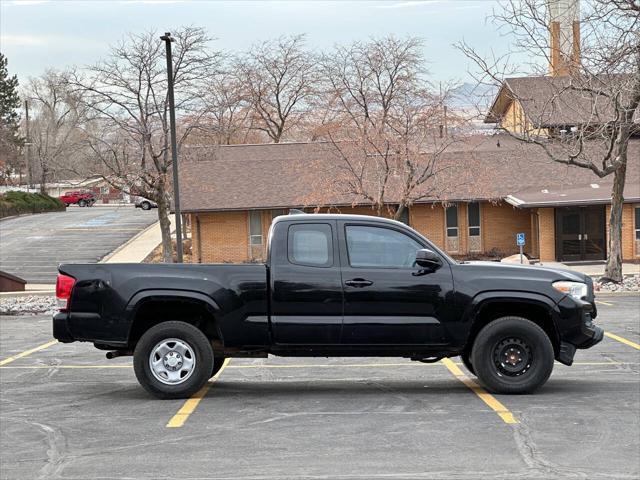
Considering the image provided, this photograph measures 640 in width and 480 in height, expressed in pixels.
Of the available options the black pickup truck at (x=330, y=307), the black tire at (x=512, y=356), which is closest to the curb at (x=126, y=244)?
the black pickup truck at (x=330, y=307)

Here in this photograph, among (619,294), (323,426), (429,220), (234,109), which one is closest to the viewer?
(323,426)

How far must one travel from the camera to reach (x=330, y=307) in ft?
30.9

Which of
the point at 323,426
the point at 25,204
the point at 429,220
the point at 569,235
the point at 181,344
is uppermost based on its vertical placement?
the point at 25,204

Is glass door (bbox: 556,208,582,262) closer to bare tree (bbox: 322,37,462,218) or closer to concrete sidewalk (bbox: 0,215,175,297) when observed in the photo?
bare tree (bbox: 322,37,462,218)

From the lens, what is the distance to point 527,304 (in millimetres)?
9656

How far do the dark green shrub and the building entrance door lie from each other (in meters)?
44.4

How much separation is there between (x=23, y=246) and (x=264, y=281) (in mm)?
42845

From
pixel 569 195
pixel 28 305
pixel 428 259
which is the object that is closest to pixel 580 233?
pixel 569 195

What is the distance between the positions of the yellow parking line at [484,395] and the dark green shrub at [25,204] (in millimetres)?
61779

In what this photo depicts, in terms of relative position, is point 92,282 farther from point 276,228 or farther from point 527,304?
point 527,304

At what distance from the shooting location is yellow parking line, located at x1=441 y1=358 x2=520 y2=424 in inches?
335

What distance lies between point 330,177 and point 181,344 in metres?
32.3

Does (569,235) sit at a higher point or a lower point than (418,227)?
lower

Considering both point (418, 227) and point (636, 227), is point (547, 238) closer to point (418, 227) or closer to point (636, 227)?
point (636, 227)
